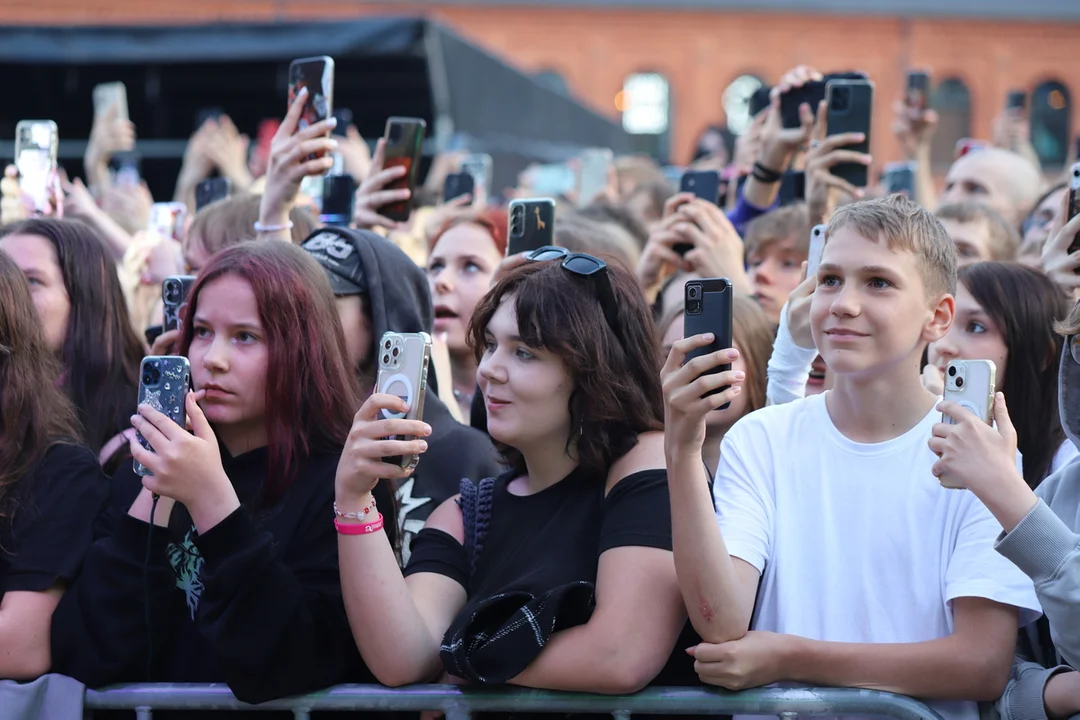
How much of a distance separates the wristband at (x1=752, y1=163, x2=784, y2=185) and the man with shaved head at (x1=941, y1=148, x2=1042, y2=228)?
4.13ft

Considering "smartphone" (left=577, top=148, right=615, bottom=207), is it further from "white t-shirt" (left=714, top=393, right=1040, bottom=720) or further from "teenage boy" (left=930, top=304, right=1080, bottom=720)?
"teenage boy" (left=930, top=304, right=1080, bottom=720)

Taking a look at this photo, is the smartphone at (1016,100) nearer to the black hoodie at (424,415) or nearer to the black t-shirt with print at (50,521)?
the black hoodie at (424,415)

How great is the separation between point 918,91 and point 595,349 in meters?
3.64

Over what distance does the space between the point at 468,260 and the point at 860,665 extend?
2.32m

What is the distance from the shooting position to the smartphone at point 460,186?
5715 millimetres

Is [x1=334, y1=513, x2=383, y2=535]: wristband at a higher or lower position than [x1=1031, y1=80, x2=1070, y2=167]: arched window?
lower

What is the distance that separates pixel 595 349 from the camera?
2.98 metres

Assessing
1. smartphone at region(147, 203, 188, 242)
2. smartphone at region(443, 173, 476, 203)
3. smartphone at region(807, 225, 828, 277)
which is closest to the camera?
smartphone at region(807, 225, 828, 277)

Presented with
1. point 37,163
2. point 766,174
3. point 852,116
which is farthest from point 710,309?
point 37,163

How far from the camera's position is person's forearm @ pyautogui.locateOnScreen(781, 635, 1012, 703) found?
272 cm

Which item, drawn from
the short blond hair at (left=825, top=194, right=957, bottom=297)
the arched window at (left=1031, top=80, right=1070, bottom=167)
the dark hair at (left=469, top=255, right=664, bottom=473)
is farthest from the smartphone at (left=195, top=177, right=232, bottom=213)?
the arched window at (left=1031, top=80, right=1070, bottom=167)

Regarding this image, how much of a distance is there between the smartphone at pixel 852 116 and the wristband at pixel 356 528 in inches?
88.3

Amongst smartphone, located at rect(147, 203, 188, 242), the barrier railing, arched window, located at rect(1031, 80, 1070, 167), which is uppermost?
arched window, located at rect(1031, 80, 1070, 167)

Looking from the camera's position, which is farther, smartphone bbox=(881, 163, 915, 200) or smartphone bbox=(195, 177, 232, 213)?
smartphone bbox=(881, 163, 915, 200)
